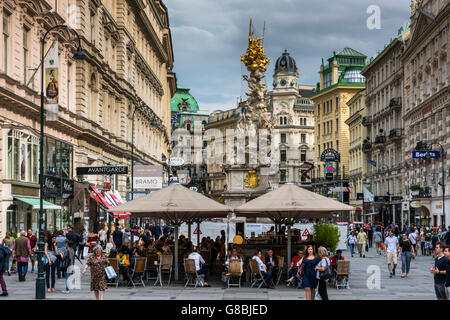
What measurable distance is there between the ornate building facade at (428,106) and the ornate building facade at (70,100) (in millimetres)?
23710

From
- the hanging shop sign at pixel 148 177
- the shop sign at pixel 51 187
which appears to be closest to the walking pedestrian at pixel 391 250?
the hanging shop sign at pixel 148 177

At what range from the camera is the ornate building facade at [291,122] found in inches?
5984

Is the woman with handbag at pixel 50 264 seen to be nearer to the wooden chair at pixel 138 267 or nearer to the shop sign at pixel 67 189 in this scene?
the wooden chair at pixel 138 267

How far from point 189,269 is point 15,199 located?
36.3 feet

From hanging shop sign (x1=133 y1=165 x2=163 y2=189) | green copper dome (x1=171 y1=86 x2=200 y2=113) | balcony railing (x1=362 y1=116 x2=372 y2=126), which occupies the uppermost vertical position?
green copper dome (x1=171 y1=86 x2=200 y2=113)

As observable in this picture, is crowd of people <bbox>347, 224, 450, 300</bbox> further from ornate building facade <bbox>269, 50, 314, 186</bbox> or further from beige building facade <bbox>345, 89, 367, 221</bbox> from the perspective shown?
ornate building facade <bbox>269, 50, 314, 186</bbox>

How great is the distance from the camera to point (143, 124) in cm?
6694

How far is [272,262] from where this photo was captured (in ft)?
76.7

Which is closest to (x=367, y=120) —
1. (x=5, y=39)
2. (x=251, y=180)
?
(x=251, y=180)

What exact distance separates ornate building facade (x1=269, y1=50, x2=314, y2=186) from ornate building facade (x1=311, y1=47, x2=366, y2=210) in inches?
632

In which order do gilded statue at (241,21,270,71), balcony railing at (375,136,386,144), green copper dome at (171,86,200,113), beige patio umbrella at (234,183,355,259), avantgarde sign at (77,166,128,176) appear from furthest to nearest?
1. green copper dome at (171,86,200,113)
2. balcony railing at (375,136,386,144)
3. gilded statue at (241,21,270,71)
4. avantgarde sign at (77,166,128,176)
5. beige patio umbrella at (234,183,355,259)

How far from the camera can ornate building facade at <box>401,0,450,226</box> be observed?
56719 millimetres

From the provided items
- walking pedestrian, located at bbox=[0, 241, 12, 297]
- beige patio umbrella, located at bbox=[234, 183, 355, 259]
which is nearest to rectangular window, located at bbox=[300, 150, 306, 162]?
beige patio umbrella, located at bbox=[234, 183, 355, 259]
